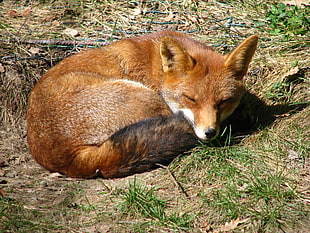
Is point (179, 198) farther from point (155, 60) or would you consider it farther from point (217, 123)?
point (155, 60)

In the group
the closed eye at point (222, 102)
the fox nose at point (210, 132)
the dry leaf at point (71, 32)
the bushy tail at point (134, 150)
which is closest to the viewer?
the bushy tail at point (134, 150)

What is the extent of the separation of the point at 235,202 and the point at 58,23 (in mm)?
5218

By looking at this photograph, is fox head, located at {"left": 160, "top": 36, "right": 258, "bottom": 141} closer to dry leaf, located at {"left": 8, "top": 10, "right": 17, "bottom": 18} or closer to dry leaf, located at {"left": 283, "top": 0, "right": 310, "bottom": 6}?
dry leaf, located at {"left": 283, "top": 0, "right": 310, "bottom": 6}

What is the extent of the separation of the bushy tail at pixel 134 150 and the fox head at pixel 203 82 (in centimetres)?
31

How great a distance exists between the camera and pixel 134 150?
4047 mm

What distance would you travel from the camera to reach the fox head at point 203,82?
14.4 ft

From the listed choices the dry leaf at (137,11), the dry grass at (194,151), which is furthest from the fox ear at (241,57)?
the dry leaf at (137,11)

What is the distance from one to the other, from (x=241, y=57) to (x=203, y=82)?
580mm

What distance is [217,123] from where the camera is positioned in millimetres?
4422

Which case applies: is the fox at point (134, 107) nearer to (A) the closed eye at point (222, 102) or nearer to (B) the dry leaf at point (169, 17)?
(A) the closed eye at point (222, 102)

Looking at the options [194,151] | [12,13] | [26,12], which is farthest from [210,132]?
[12,13]

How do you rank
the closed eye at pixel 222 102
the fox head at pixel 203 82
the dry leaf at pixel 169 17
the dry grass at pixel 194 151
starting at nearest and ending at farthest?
the dry grass at pixel 194 151 → the fox head at pixel 203 82 → the closed eye at pixel 222 102 → the dry leaf at pixel 169 17

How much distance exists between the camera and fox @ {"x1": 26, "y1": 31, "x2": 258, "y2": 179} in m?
4.12

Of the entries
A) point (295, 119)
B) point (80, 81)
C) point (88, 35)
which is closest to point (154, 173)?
point (80, 81)
